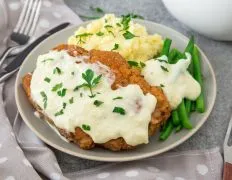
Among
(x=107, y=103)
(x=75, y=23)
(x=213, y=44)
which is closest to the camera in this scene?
(x=107, y=103)

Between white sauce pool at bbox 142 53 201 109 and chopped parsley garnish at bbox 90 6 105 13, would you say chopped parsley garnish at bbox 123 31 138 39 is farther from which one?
chopped parsley garnish at bbox 90 6 105 13

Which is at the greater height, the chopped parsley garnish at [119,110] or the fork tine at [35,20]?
the chopped parsley garnish at [119,110]

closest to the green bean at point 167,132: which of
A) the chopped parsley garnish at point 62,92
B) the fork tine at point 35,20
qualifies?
the chopped parsley garnish at point 62,92

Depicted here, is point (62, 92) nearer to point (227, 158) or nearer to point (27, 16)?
point (227, 158)

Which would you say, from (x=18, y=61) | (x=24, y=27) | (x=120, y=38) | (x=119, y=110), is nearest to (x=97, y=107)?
(x=119, y=110)

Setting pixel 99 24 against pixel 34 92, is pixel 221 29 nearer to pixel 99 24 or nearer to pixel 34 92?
pixel 99 24

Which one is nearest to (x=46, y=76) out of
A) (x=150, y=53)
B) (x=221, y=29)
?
(x=150, y=53)

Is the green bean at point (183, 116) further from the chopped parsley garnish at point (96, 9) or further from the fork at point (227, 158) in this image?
Answer: the chopped parsley garnish at point (96, 9)
